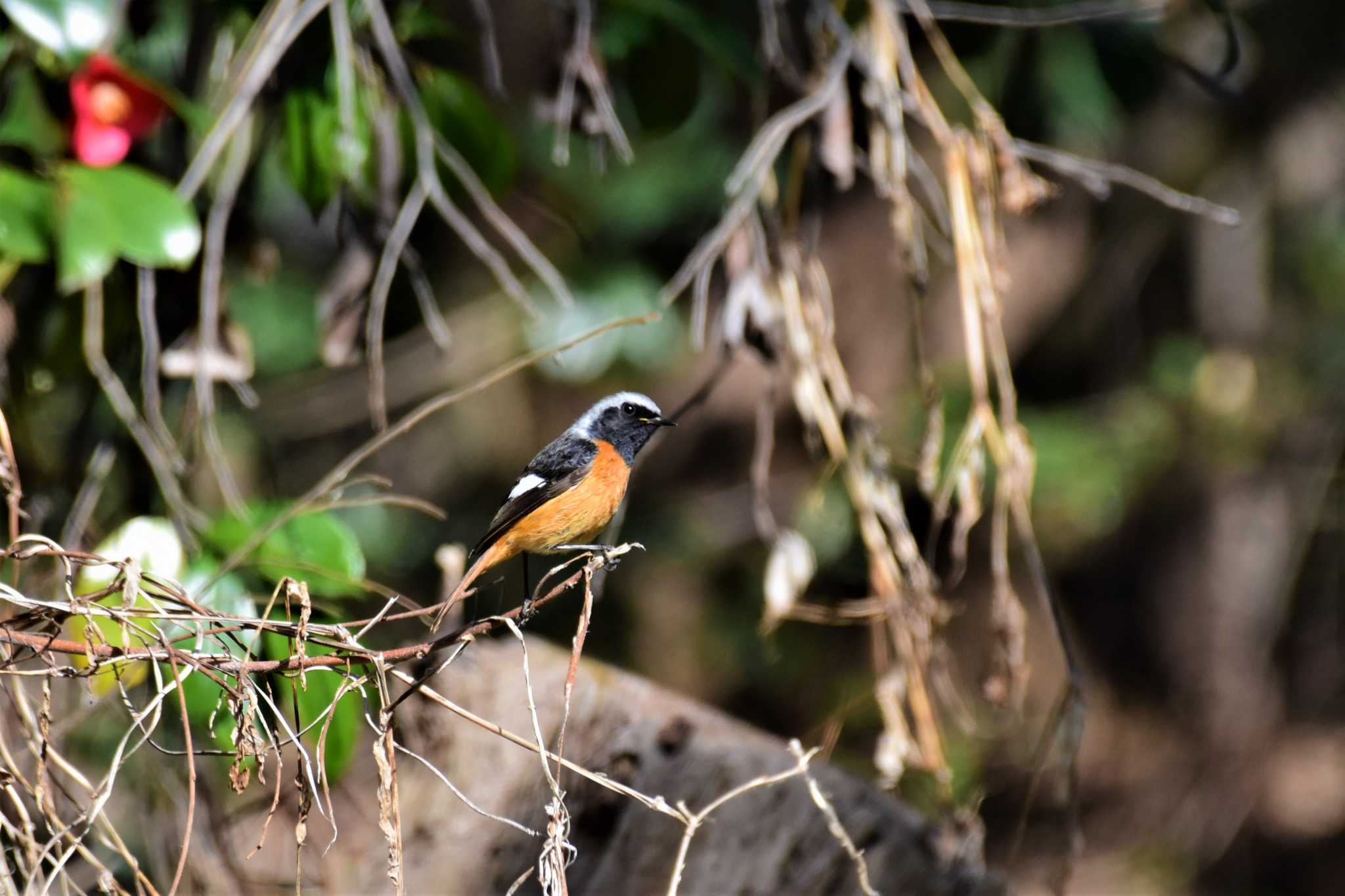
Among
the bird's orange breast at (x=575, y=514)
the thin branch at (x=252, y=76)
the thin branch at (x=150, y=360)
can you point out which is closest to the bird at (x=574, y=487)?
the bird's orange breast at (x=575, y=514)

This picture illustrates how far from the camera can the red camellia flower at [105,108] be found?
3113 mm

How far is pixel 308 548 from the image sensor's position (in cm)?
307

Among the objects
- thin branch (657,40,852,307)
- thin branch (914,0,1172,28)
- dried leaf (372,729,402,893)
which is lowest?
dried leaf (372,729,402,893)

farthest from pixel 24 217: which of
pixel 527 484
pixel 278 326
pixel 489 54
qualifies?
pixel 278 326

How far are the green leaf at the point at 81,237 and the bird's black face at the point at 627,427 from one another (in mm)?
1533

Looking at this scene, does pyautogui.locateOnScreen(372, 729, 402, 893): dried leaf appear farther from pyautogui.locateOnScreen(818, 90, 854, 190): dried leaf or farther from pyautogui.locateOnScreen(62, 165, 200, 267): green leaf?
pyautogui.locateOnScreen(818, 90, 854, 190): dried leaf

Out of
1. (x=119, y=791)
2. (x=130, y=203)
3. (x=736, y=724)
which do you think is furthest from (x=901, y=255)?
(x=119, y=791)

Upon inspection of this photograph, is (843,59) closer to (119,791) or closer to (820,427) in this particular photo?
(820,427)

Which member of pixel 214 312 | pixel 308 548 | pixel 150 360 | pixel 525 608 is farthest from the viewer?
pixel 214 312

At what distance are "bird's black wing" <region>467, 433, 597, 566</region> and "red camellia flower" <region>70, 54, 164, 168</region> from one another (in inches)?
54.1

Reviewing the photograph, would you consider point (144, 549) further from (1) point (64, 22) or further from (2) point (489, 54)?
(2) point (489, 54)

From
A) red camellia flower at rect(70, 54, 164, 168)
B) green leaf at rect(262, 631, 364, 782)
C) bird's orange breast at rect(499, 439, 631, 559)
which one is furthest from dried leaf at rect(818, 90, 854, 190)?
green leaf at rect(262, 631, 364, 782)

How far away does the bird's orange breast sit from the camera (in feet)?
11.6

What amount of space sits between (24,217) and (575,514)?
1.59 metres
